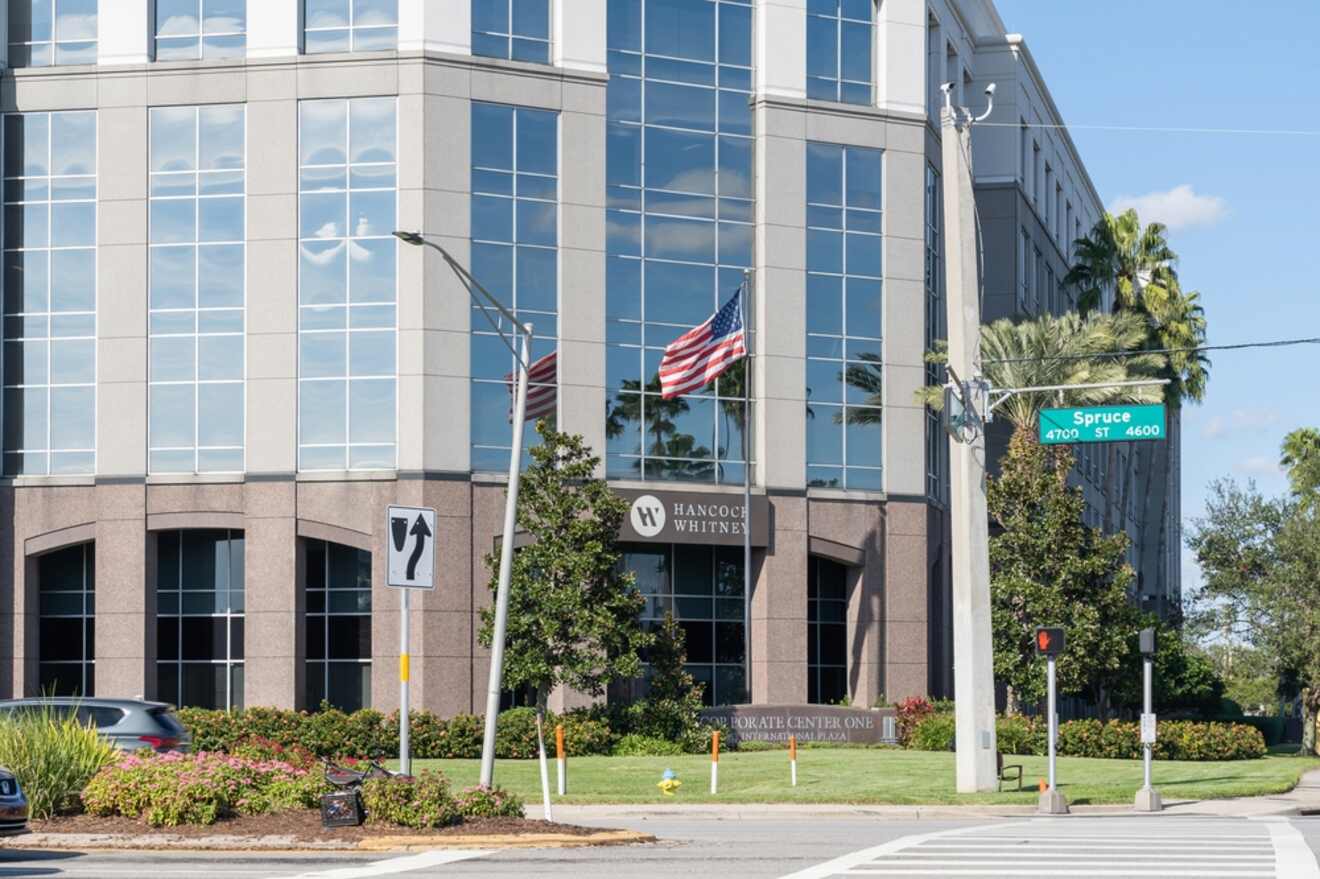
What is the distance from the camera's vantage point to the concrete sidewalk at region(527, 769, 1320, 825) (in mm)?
28797

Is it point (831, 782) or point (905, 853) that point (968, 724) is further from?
point (905, 853)

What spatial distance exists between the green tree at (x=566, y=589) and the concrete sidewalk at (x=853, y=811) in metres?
11.1

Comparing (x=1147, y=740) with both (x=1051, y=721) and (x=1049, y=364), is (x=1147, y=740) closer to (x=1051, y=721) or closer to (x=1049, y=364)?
(x=1051, y=721)

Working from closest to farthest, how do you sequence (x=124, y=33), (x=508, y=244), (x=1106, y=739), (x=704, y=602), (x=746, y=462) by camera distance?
(x=1106, y=739)
(x=508, y=244)
(x=124, y=33)
(x=746, y=462)
(x=704, y=602)

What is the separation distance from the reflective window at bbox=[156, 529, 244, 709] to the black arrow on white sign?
27083 millimetres

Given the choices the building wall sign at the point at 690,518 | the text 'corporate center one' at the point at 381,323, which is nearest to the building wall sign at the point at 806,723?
the text 'corporate center one' at the point at 381,323

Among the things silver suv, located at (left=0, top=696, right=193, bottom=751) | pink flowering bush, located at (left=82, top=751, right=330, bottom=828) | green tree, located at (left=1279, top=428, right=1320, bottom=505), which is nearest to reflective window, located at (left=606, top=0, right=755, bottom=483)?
silver suv, located at (left=0, top=696, right=193, bottom=751)

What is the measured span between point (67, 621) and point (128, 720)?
2226 cm

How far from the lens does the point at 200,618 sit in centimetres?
4825

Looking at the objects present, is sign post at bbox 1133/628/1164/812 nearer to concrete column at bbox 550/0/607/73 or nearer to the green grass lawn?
the green grass lawn

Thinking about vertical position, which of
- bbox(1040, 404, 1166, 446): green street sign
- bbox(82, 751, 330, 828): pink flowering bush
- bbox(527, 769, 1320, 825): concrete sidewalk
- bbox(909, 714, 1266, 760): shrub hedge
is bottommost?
bbox(909, 714, 1266, 760): shrub hedge

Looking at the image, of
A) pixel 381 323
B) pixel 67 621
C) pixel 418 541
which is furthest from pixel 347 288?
pixel 418 541

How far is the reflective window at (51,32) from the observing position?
159ft

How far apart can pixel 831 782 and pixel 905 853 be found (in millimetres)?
14661
